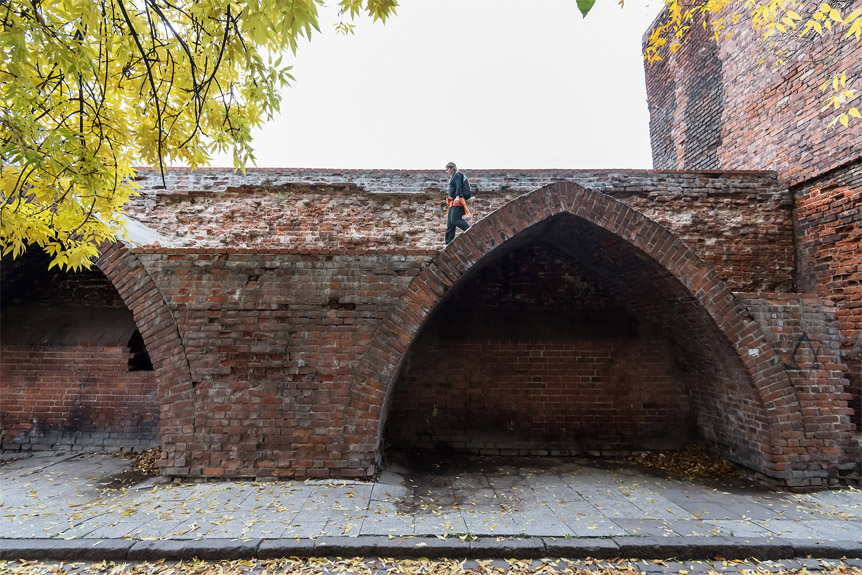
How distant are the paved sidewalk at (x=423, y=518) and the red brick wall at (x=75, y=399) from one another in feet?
3.36

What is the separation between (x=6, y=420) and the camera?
640 cm

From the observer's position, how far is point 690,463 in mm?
5832

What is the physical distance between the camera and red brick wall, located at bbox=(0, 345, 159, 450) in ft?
20.8

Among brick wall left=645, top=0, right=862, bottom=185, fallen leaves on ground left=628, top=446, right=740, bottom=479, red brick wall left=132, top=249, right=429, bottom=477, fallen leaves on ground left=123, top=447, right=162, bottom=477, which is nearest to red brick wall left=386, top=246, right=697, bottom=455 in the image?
fallen leaves on ground left=628, top=446, right=740, bottom=479

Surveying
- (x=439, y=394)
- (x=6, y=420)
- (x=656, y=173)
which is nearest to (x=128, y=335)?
(x=6, y=420)

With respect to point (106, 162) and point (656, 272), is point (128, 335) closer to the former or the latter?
point (106, 162)

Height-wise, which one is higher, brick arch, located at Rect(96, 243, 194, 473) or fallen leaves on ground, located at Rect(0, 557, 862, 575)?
brick arch, located at Rect(96, 243, 194, 473)

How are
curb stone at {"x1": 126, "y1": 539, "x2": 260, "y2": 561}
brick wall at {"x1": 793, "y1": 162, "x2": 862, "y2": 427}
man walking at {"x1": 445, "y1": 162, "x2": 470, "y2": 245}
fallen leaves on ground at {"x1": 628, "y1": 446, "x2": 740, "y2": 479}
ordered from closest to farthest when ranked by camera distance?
curb stone at {"x1": 126, "y1": 539, "x2": 260, "y2": 561}
fallen leaves on ground at {"x1": 628, "y1": 446, "x2": 740, "y2": 479}
brick wall at {"x1": 793, "y1": 162, "x2": 862, "y2": 427}
man walking at {"x1": 445, "y1": 162, "x2": 470, "y2": 245}

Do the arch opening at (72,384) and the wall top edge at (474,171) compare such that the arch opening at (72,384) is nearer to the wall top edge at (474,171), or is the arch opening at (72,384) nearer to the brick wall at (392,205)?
the brick wall at (392,205)

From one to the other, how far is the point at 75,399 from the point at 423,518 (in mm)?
6152

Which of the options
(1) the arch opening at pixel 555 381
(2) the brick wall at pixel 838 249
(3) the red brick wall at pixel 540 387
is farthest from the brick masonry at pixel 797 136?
(3) the red brick wall at pixel 540 387

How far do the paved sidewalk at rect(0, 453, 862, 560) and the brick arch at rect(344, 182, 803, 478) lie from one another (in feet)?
2.41

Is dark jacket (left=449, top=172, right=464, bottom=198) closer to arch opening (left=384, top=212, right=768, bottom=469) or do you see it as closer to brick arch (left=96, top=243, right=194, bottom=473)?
arch opening (left=384, top=212, right=768, bottom=469)

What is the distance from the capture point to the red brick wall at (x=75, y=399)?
635 centimetres
